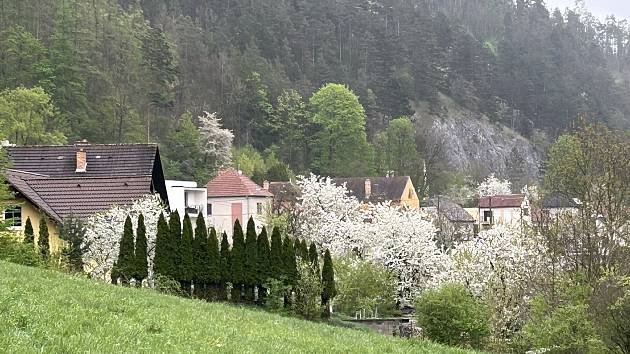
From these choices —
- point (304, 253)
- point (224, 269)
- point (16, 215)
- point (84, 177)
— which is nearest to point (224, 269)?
point (224, 269)

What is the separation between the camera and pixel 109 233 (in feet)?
128

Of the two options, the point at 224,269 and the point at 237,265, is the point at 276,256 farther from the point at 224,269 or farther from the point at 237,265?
the point at 224,269

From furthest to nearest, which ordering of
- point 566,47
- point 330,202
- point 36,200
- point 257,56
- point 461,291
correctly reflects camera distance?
point 566,47 → point 257,56 → point 330,202 → point 36,200 → point 461,291

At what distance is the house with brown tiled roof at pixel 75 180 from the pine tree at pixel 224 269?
23.9 ft

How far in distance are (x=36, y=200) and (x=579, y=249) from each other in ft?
80.8

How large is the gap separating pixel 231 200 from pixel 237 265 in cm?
3109

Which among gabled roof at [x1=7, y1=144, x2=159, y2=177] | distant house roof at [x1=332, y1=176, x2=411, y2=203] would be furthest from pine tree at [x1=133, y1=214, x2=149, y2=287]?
distant house roof at [x1=332, y1=176, x2=411, y2=203]

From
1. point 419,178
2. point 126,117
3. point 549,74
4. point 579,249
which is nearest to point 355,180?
point 419,178

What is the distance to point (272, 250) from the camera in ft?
120

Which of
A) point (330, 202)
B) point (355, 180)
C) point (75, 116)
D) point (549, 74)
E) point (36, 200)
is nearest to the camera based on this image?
point (36, 200)

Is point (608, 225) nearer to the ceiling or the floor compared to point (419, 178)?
nearer to the floor

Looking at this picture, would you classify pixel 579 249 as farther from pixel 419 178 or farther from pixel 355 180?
pixel 419 178

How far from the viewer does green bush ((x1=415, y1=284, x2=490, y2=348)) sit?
29562mm

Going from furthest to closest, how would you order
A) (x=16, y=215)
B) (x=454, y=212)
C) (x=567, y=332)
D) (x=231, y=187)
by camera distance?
(x=454, y=212) < (x=231, y=187) < (x=16, y=215) < (x=567, y=332)
